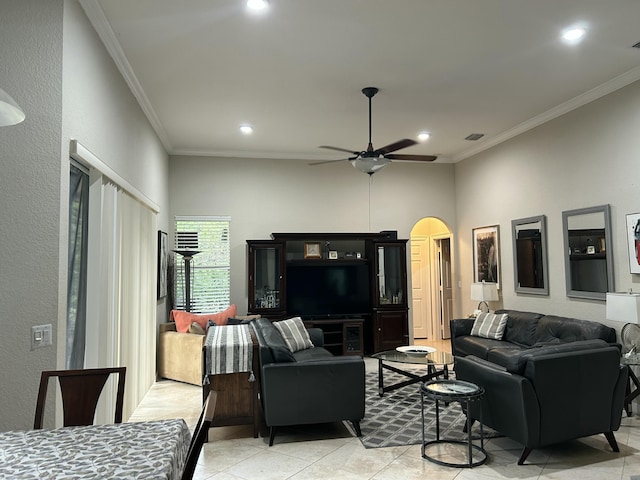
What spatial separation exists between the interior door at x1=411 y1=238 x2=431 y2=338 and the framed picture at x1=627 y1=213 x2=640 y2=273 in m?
4.55

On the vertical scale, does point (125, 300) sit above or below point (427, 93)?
below

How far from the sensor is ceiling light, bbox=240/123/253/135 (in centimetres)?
586

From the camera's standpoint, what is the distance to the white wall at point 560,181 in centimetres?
455

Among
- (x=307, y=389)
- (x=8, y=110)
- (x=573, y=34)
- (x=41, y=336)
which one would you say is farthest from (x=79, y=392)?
(x=573, y=34)

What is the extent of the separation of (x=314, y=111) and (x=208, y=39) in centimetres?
191

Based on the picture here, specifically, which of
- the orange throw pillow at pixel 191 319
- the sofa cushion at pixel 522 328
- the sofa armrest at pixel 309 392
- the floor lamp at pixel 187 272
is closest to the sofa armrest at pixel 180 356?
the orange throw pillow at pixel 191 319

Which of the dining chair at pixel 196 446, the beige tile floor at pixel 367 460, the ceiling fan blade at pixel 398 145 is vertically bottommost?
the beige tile floor at pixel 367 460

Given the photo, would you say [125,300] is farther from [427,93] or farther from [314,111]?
[427,93]

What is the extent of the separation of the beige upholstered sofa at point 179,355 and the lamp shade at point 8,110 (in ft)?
13.2

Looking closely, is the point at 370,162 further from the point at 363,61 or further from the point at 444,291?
the point at 444,291

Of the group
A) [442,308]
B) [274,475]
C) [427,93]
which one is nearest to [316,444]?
[274,475]

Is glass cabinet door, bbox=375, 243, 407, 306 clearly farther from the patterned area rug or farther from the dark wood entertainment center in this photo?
the patterned area rug

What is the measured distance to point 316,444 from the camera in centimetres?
362

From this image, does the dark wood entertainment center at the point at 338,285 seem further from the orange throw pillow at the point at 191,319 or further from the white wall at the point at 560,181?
the white wall at the point at 560,181
